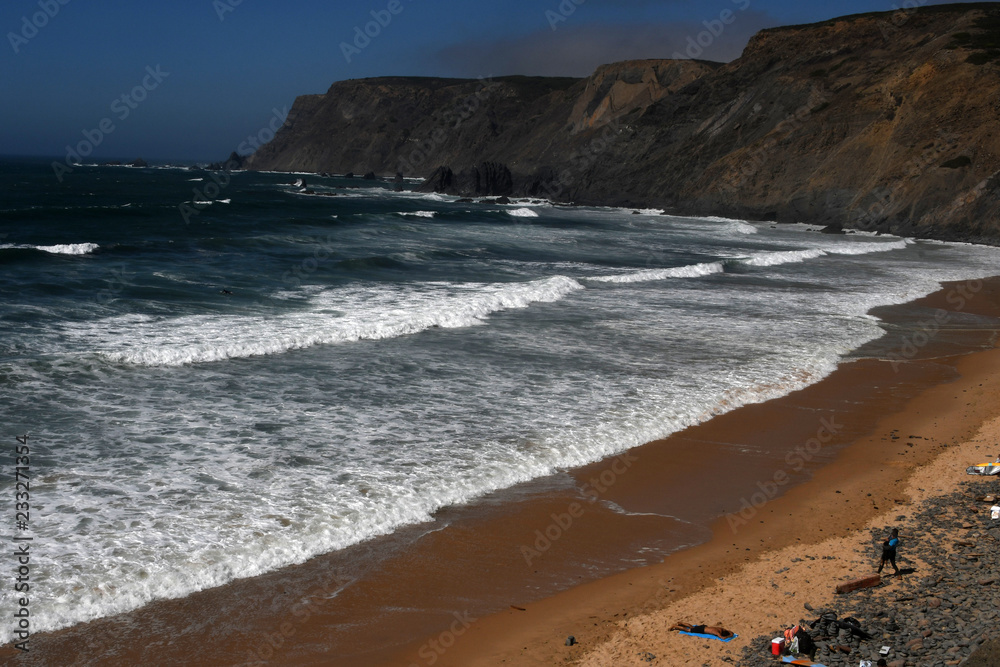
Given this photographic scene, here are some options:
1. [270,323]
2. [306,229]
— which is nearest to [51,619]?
[270,323]

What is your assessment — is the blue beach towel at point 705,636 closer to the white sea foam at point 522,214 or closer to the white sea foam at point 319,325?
the white sea foam at point 319,325

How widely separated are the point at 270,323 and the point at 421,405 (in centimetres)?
628

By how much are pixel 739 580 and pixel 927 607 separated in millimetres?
1402

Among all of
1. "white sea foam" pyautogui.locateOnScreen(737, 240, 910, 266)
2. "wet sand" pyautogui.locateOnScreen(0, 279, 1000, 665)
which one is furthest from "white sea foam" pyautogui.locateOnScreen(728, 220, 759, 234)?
"wet sand" pyautogui.locateOnScreen(0, 279, 1000, 665)

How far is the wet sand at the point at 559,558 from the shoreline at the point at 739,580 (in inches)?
0.9

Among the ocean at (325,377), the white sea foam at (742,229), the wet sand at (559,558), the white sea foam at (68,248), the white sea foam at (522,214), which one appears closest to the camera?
the wet sand at (559,558)

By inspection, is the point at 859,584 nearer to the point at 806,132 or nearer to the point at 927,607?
the point at 927,607

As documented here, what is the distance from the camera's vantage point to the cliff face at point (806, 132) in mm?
43375

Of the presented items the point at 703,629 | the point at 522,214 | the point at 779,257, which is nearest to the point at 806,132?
the point at 522,214

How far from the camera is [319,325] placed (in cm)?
1562

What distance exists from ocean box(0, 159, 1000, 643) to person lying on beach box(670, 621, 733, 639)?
9.15 ft

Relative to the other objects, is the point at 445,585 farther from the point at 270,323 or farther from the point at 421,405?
the point at 270,323

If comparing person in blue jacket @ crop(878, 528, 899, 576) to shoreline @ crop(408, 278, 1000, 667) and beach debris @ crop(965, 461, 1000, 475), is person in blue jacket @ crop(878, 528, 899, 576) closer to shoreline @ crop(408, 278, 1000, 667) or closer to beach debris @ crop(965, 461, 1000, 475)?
shoreline @ crop(408, 278, 1000, 667)

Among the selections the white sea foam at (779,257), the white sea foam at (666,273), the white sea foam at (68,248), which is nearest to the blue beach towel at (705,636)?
the white sea foam at (666,273)
